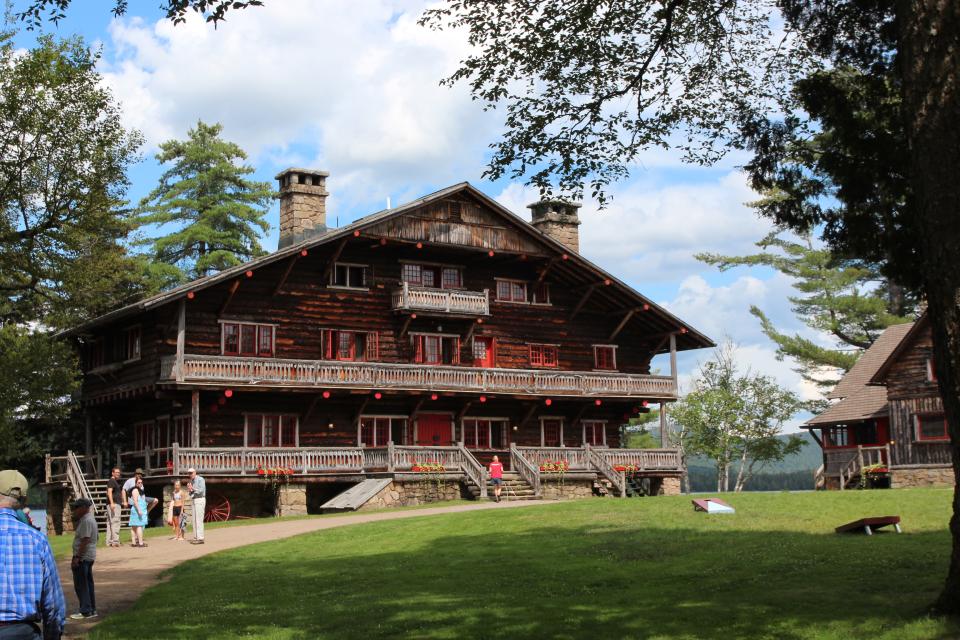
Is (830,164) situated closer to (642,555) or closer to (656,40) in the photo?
(656,40)

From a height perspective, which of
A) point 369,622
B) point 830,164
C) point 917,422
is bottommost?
point 369,622

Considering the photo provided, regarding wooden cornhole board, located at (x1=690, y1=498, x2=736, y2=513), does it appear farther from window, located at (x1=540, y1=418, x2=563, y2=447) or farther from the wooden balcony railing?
window, located at (x1=540, y1=418, x2=563, y2=447)

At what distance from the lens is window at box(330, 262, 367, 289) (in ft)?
139

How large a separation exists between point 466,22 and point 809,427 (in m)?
40.5

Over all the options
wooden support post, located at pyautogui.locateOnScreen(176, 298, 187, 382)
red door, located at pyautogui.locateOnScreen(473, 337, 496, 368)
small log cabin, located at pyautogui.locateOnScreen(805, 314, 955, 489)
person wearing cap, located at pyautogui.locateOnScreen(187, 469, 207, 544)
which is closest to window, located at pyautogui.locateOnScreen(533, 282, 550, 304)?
red door, located at pyautogui.locateOnScreen(473, 337, 496, 368)

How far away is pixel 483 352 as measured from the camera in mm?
45688

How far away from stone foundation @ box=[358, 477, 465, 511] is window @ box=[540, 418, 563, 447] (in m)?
8.34

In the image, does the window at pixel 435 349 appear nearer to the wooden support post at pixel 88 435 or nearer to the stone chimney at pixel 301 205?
the stone chimney at pixel 301 205

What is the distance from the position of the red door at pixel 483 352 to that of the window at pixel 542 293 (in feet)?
9.56

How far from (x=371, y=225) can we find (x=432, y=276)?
15.3 feet

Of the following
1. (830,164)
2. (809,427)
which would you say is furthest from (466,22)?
(809,427)

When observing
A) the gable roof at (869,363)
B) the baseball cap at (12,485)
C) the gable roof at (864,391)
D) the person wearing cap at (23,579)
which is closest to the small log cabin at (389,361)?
the gable roof at (864,391)

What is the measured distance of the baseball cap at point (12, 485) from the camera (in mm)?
7914

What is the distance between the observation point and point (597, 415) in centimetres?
4812
